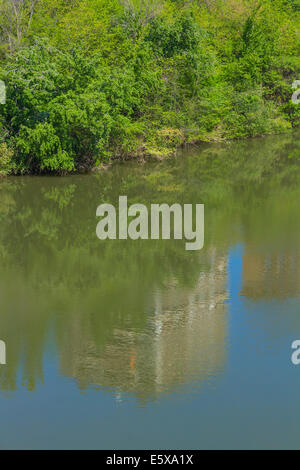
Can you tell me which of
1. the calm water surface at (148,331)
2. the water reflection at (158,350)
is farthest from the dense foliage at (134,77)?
the water reflection at (158,350)

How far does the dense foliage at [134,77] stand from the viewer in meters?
29.6

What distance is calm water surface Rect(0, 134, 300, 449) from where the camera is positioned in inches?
425

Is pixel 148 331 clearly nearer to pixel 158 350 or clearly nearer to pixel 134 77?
pixel 158 350

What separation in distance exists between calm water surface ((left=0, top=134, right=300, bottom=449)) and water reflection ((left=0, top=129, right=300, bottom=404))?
4 cm

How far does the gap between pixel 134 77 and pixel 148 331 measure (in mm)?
22907

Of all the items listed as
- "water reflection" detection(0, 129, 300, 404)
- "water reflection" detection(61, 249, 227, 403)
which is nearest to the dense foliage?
"water reflection" detection(0, 129, 300, 404)

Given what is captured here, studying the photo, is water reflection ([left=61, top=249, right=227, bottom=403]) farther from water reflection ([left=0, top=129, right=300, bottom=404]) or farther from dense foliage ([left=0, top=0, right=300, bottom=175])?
dense foliage ([left=0, top=0, right=300, bottom=175])

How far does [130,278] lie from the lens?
1792cm

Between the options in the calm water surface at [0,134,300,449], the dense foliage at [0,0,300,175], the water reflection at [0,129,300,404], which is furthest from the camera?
the dense foliage at [0,0,300,175]

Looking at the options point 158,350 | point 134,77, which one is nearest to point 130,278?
point 158,350

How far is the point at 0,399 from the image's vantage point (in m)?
11.6
